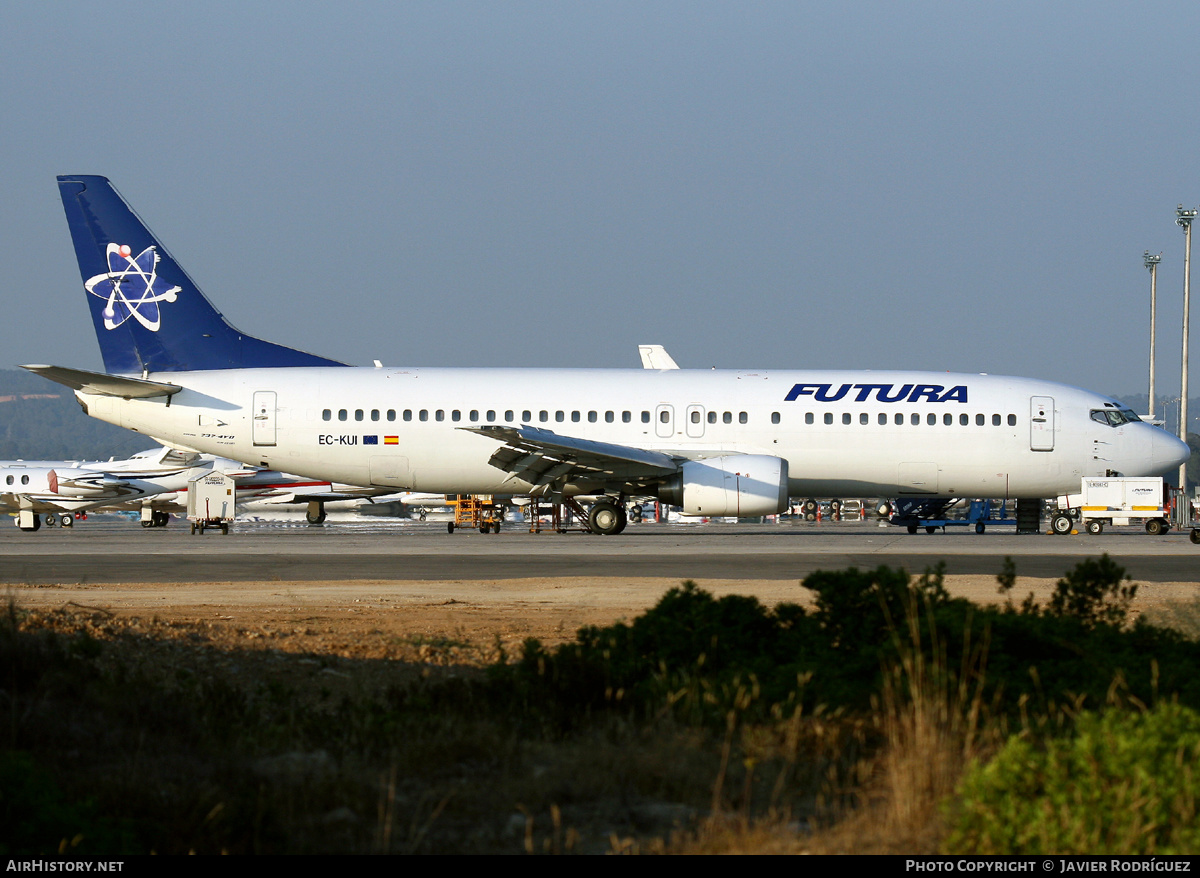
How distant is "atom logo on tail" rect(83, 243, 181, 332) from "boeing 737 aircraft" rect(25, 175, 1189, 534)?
0.12ft

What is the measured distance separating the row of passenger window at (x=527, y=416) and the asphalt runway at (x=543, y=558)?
2.98 m

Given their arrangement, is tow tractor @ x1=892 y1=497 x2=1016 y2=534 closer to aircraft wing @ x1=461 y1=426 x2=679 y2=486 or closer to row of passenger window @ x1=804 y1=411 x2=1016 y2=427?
row of passenger window @ x1=804 y1=411 x2=1016 y2=427

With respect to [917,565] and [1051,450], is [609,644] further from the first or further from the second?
[1051,450]

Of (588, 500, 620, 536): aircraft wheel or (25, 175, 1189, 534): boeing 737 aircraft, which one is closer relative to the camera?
(25, 175, 1189, 534): boeing 737 aircraft

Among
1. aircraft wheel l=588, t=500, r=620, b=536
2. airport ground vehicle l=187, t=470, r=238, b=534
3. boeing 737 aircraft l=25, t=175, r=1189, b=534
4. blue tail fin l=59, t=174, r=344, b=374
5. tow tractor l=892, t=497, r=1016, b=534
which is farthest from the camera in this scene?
tow tractor l=892, t=497, r=1016, b=534

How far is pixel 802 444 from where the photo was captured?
28828 mm

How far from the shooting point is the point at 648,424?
28766 mm

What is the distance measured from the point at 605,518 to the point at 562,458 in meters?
2.60

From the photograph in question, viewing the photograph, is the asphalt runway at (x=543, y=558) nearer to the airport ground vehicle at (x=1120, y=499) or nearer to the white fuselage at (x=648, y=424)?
the airport ground vehicle at (x=1120, y=499)

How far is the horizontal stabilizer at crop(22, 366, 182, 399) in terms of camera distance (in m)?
27.8

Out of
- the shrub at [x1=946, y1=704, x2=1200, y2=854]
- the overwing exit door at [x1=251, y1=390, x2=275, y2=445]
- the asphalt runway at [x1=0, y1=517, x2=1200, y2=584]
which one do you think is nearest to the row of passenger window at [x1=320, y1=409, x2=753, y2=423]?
the overwing exit door at [x1=251, y1=390, x2=275, y2=445]

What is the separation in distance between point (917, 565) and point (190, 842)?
1629cm

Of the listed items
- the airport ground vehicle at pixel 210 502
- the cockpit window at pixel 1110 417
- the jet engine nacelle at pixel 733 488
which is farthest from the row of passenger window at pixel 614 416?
the airport ground vehicle at pixel 210 502

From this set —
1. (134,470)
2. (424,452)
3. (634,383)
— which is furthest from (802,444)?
(134,470)
